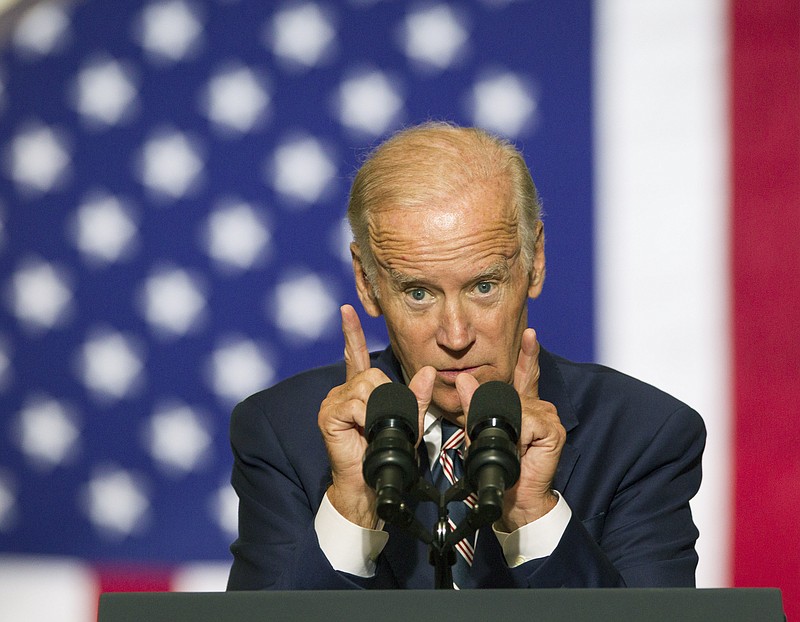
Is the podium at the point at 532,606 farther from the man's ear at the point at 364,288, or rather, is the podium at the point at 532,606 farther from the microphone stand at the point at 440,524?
the man's ear at the point at 364,288

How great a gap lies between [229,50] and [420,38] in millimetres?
563

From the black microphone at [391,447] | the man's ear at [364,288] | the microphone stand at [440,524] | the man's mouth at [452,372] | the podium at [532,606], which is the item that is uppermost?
the man's ear at [364,288]

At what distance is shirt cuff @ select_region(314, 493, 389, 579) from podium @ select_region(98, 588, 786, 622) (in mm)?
502

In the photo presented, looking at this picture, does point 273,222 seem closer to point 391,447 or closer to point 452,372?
point 452,372

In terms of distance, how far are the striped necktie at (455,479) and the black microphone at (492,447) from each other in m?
0.56

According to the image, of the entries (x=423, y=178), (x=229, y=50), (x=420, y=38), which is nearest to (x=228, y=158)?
(x=229, y=50)

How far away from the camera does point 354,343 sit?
1.89 metres

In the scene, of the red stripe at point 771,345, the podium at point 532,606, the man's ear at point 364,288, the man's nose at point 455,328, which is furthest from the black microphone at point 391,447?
the red stripe at point 771,345

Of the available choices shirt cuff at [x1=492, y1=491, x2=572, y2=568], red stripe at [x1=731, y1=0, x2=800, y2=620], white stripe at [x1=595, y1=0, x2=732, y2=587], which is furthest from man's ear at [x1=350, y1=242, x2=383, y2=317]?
red stripe at [x1=731, y1=0, x2=800, y2=620]

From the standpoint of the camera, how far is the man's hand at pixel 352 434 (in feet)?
5.22

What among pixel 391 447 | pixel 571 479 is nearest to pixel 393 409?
pixel 391 447

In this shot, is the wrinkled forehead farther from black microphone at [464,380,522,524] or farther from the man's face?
black microphone at [464,380,522,524]

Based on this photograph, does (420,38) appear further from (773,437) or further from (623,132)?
(773,437)

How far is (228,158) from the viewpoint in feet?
10.7
